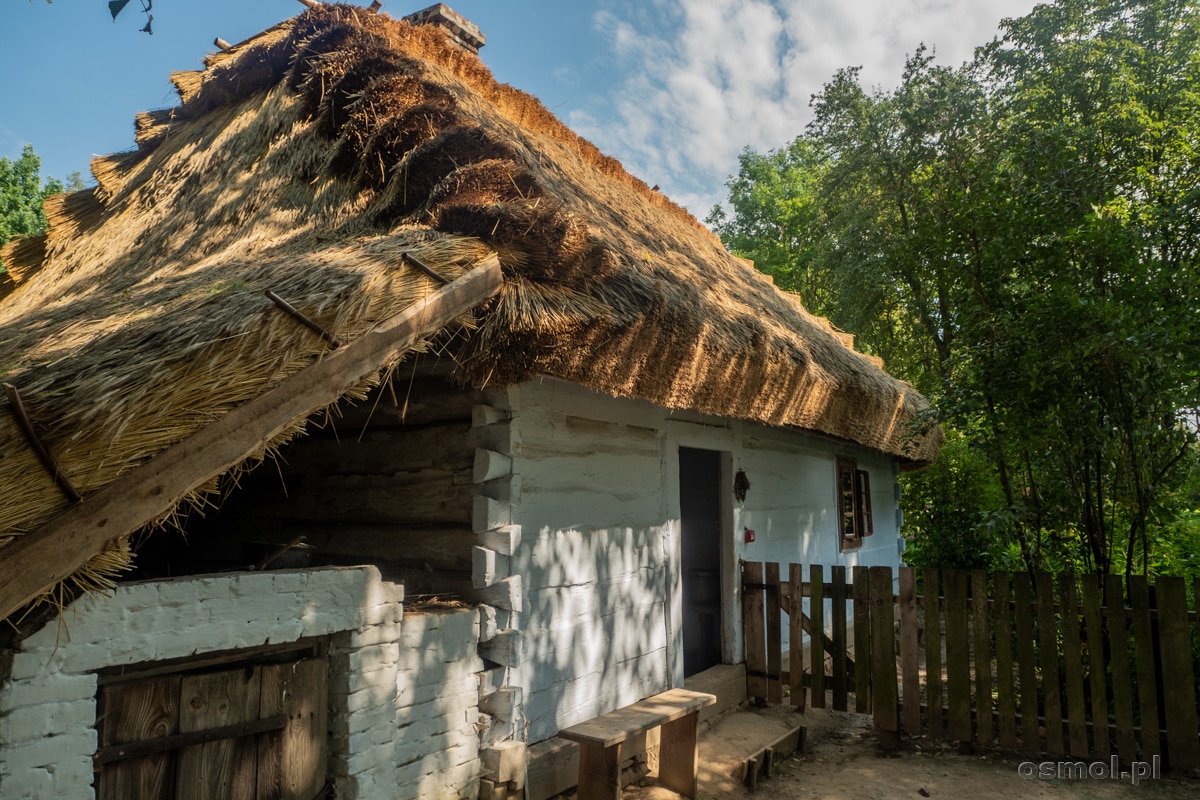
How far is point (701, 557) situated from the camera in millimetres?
7309

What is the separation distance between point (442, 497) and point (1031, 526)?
182 inches

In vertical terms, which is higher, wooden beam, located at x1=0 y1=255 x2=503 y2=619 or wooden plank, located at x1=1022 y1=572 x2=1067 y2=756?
wooden beam, located at x1=0 y1=255 x2=503 y2=619

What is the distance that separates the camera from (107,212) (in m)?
5.97

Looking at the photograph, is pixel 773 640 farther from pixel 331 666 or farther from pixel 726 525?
pixel 331 666

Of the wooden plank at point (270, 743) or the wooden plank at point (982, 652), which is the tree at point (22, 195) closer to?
the wooden plank at point (270, 743)

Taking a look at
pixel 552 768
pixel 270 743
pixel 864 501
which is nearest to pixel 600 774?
pixel 552 768

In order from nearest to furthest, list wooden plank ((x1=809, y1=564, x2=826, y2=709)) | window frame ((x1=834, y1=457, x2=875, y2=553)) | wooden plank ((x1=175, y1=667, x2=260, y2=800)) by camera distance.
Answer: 1. wooden plank ((x1=175, y1=667, x2=260, y2=800))
2. wooden plank ((x1=809, y1=564, x2=826, y2=709))
3. window frame ((x1=834, y1=457, x2=875, y2=553))

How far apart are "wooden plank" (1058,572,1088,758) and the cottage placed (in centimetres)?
→ 214

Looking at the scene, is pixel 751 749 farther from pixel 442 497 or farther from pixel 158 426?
pixel 158 426

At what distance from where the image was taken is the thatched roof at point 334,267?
2488 mm

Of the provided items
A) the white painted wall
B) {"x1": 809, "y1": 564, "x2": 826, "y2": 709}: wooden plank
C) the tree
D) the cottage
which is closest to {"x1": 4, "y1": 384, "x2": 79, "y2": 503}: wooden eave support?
the cottage

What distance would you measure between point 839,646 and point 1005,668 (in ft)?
3.70

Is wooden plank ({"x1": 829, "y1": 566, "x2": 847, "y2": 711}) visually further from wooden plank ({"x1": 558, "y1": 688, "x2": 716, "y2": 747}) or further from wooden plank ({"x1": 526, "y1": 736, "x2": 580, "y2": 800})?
wooden plank ({"x1": 526, "y1": 736, "x2": 580, "y2": 800})

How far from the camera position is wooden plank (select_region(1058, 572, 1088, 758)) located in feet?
15.5
